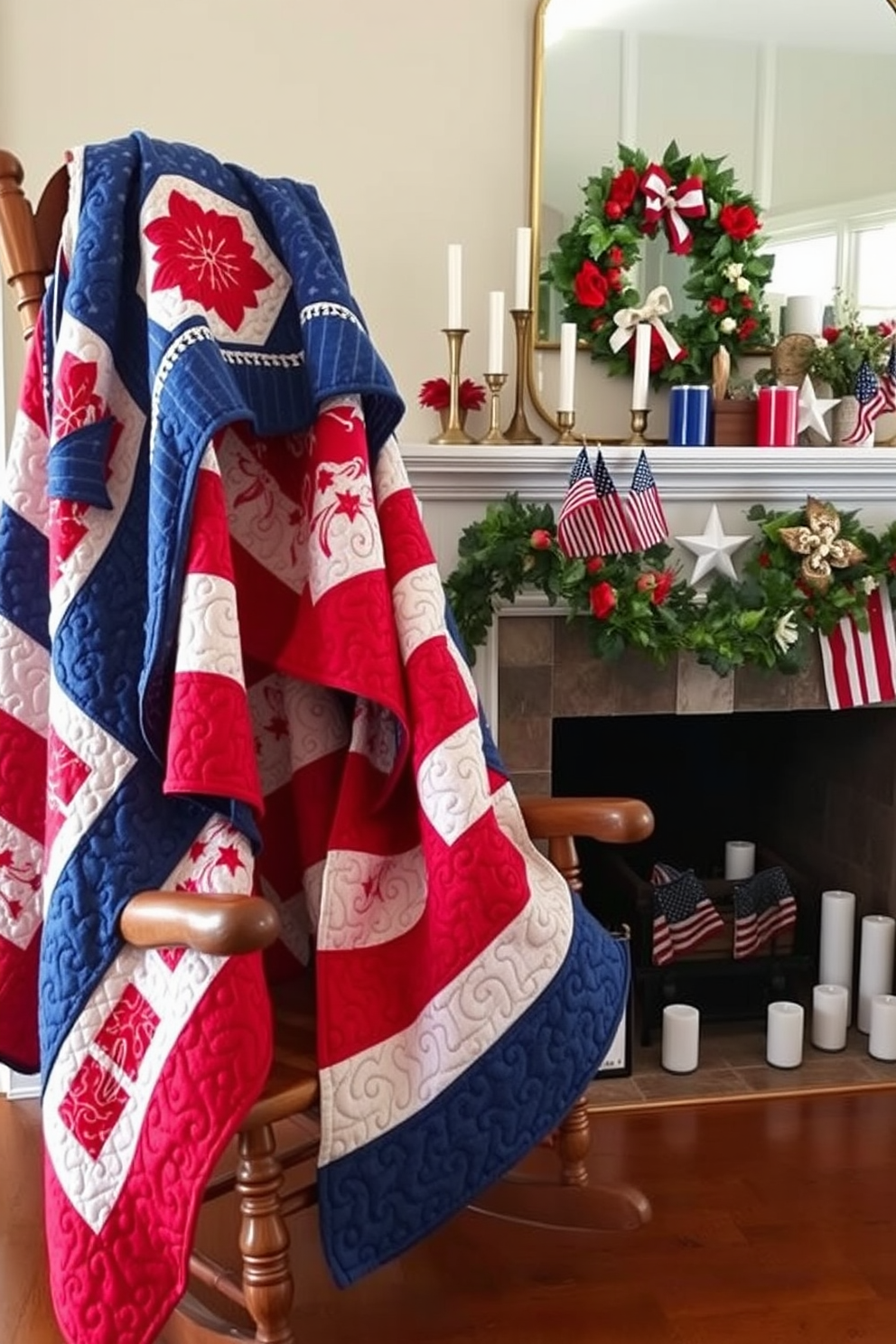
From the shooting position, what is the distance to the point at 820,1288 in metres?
1.63

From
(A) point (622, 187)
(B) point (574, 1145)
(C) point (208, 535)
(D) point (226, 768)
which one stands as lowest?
(B) point (574, 1145)

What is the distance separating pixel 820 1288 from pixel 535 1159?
48 centimetres

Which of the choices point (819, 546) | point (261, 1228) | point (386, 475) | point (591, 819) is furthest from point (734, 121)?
point (261, 1228)

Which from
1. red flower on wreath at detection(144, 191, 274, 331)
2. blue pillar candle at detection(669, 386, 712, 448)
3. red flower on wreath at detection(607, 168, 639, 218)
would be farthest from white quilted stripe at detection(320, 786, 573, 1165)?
red flower on wreath at detection(607, 168, 639, 218)

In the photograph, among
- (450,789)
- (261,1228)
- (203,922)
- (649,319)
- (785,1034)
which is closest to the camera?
(203,922)

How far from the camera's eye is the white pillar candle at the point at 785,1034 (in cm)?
220

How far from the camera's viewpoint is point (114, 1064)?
124cm

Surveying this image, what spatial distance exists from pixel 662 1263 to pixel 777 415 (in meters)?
1.28

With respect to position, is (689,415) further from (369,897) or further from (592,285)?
(369,897)

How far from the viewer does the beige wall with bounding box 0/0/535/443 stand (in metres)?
1.94

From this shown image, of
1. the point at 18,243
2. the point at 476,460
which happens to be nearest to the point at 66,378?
the point at 18,243

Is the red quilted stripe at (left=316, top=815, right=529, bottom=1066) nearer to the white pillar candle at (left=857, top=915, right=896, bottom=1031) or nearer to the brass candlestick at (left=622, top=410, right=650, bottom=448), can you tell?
the brass candlestick at (left=622, top=410, right=650, bottom=448)

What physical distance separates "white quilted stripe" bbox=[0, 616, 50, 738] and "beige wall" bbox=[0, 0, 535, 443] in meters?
0.76

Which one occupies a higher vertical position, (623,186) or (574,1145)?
(623,186)
